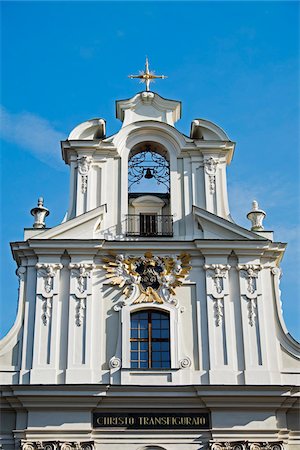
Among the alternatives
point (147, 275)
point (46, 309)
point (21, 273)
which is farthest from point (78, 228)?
point (46, 309)

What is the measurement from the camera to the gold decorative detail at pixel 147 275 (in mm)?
19172

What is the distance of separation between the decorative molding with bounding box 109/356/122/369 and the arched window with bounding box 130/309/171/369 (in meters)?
0.31

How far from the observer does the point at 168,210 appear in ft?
69.4

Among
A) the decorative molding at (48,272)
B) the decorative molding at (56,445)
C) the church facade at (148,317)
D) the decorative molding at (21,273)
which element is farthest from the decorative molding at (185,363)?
the decorative molding at (21,273)

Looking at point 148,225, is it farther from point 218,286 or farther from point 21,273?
point 21,273

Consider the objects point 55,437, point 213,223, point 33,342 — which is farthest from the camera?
point 213,223

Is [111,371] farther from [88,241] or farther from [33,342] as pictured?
[88,241]

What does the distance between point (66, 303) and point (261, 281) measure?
494 centimetres

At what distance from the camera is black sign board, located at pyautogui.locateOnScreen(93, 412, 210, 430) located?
1744 cm

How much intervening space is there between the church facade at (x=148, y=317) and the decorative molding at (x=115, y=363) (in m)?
0.08

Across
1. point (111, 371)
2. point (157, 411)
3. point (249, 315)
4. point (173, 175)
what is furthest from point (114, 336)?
point (173, 175)

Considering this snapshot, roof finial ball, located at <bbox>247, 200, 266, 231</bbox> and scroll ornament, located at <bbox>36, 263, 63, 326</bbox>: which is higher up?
roof finial ball, located at <bbox>247, 200, 266, 231</bbox>

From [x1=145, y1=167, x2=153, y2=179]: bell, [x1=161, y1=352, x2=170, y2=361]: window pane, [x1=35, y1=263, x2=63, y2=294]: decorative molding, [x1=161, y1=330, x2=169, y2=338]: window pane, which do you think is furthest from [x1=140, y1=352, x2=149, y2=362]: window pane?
[x1=145, y1=167, x2=153, y2=179]: bell

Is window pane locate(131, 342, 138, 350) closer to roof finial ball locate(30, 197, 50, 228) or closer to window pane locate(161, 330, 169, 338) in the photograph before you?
window pane locate(161, 330, 169, 338)
